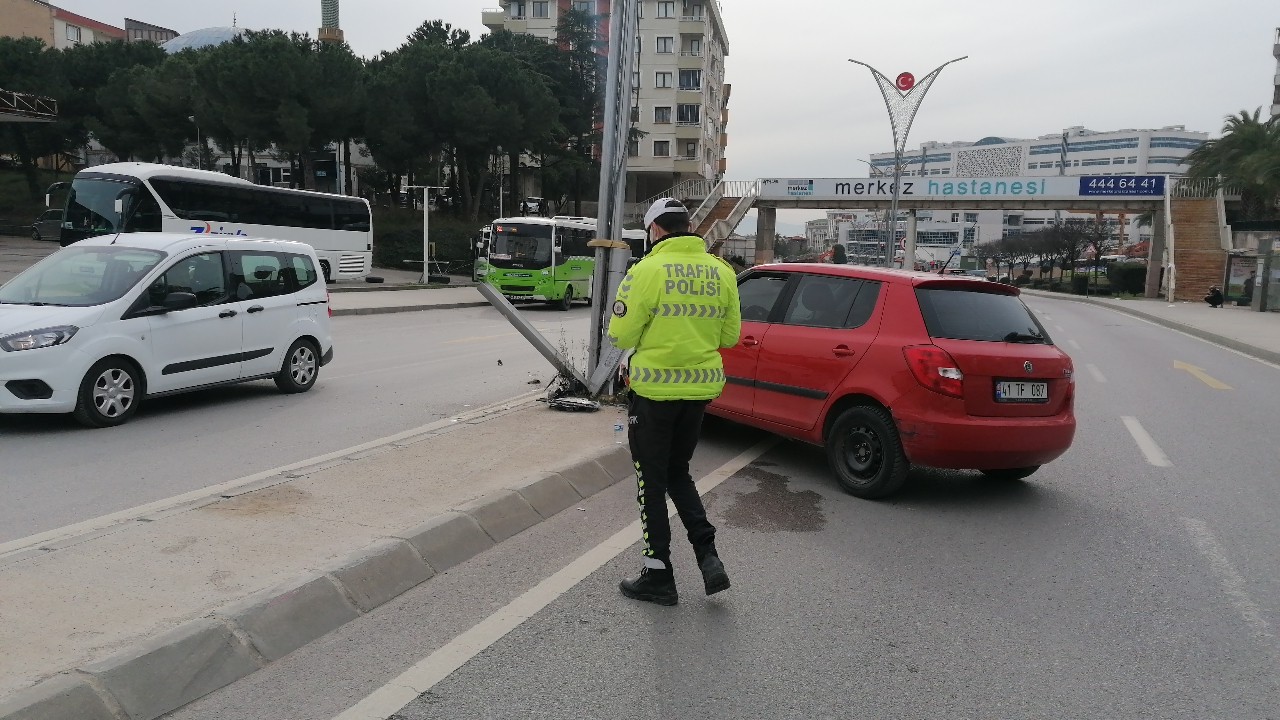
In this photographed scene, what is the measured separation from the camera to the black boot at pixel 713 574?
14.4 ft

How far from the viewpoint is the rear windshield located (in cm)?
649

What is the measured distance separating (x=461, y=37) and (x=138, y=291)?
57.1m

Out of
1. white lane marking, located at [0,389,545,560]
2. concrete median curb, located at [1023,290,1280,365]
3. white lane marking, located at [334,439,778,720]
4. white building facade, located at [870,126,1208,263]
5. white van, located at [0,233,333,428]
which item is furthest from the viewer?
white building facade, located at [870,126,1208,263]

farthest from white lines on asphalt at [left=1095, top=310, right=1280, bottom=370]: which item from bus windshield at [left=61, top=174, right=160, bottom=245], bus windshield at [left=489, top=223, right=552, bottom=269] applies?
bus windshield at [left=61, top=174, right=160, bottom=245]

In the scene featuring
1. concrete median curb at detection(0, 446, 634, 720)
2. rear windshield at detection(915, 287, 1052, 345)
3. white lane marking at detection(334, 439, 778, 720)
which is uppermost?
rear windshield at detection(915, 287, 1052, 345)

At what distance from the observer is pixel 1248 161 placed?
48281mm

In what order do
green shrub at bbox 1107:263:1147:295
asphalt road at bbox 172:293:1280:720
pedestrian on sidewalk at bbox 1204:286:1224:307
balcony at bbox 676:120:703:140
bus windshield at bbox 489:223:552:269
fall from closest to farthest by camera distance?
1. asphalt road at bbox 172:293:1280:720
2. bus windshield at bbox 489:223:552:269
3. pedestrian on sidewalk at bbox 1204:286:1224:307
4. green shrub at bbox 1107:263:1147:295
5. balcony at bbox 676:120:703:140

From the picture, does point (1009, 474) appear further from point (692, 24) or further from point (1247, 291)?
point (692, 24)

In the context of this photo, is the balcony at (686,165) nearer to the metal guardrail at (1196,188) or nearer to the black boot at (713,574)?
the metal guardrail at (1196,188)

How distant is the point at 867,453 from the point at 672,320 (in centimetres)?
A: 282

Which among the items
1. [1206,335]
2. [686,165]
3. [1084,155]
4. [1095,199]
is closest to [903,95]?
[1206,335]

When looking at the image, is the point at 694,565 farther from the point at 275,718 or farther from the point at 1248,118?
the point at 1248,118

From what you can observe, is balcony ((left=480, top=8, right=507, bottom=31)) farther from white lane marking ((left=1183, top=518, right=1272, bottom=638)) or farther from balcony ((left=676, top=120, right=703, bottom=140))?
white lane marking ((left=1183, top=518, right=1272, bottom=638))

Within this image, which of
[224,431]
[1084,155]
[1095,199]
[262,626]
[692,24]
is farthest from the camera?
[1084,155]
